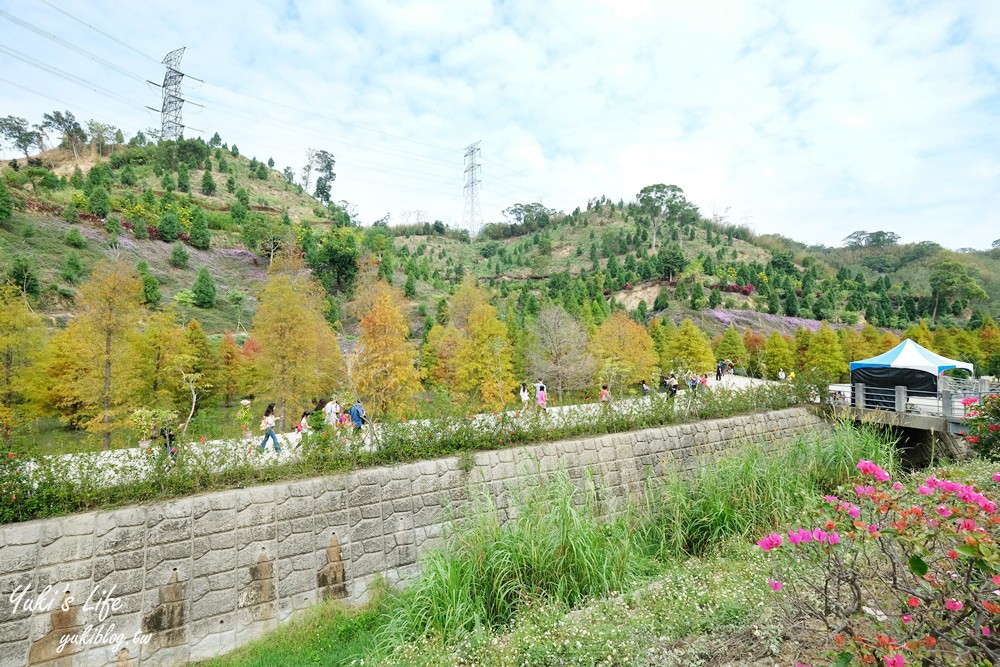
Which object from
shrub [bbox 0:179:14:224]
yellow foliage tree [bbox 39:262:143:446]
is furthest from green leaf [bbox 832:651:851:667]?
shrub [bbox 0:179:14:224]

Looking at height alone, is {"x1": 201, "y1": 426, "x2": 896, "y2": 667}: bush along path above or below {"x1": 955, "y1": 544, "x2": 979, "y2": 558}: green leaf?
below

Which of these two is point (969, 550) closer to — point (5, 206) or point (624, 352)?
point (624, 352)

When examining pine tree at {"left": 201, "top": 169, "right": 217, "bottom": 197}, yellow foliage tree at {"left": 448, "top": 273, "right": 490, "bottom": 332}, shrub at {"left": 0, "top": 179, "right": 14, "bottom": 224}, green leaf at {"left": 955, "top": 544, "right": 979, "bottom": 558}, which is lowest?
green leaf at {"left": 955, "top": 544, "right": 979, "bottom": 558}

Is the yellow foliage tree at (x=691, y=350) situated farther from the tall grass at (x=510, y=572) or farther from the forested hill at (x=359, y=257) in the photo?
the tall grass at (x=510, y=572)

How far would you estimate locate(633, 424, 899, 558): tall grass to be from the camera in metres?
5.88

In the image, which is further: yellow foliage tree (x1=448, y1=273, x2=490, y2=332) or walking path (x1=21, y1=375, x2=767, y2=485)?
yellow foliage tree (x1=448, y1=273, x2=490, y2=332)

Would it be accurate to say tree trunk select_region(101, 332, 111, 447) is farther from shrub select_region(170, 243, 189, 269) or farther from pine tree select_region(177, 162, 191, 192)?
pine tree select_region(177, 162, 191, 192)

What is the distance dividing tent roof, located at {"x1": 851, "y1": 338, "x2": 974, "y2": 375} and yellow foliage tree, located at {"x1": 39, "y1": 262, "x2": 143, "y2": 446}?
2287cm

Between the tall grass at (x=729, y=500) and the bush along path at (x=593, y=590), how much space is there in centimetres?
2

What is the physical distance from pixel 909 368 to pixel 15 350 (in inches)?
1027

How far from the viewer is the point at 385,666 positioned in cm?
378

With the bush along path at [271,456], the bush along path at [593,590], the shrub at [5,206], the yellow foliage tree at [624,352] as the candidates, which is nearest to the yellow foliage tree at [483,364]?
the yellow foliage tree at [624,352]

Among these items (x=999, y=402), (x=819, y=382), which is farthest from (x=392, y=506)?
(x=819, y=382)

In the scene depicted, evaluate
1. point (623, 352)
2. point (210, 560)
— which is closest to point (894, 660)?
point (210, 560)
